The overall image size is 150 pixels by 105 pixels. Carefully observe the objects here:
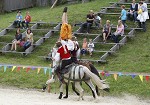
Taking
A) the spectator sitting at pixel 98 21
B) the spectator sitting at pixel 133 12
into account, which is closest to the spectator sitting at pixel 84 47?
the spectator sitting at pixel 98 21

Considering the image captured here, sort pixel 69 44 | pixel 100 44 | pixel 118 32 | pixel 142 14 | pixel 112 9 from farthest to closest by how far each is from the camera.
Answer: pixel 112 9
pixel 142 14
pixel 100 44
pixel 118 32
pixel 69 44

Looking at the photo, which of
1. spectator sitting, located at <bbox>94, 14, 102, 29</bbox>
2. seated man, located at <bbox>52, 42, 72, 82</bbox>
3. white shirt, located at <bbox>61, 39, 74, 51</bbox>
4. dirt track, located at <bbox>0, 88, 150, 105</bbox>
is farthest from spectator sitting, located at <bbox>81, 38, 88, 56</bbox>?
seated man, located at <bbox>52, 42, 72, 82</bbox>

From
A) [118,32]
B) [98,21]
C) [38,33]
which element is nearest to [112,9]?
[98,21]

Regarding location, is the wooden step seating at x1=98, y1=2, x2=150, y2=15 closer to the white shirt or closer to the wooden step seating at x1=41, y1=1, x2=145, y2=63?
the wooden step seating at x1=41, y1=1, x2=145, y2=63

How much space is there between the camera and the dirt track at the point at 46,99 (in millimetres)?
13580

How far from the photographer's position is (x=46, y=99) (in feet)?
47.8

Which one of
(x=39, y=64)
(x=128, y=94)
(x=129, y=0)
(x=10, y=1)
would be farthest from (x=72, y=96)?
(x=10, y=1)

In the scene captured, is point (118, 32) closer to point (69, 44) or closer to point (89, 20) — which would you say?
point (89, 20)

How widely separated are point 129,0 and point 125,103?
1606 centimetres

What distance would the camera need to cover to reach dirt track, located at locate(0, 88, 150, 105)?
13.6 m

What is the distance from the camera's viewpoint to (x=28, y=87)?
57.3 ft

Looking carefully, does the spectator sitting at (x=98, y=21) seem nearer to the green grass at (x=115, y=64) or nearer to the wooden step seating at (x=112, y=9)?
the green grass at (x=115, y=64)

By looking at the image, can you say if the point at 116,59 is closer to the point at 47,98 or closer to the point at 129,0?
the point at 47,98

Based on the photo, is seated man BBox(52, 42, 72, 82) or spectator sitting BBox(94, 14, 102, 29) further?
spectator sitting BBox(94, 14, 102, 29)
